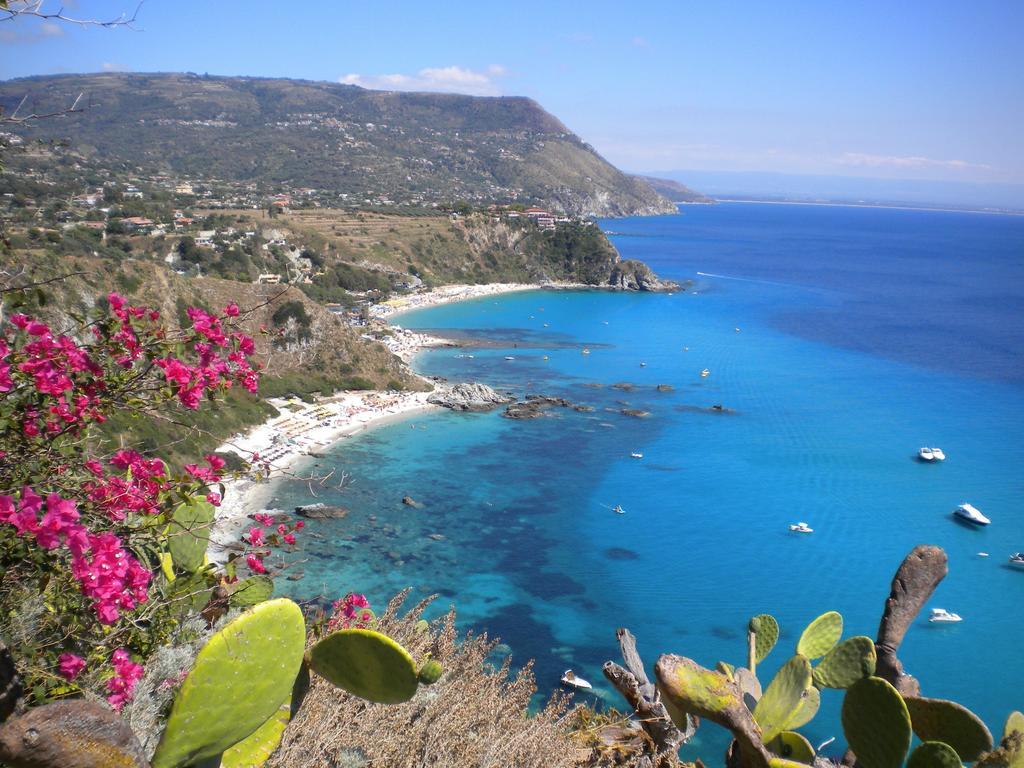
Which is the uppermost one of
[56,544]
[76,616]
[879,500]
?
[56,544]

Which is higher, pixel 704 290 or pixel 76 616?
pixel 76 616

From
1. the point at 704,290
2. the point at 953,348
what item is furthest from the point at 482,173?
the point at 953,348

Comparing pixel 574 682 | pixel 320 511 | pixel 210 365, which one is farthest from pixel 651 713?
pixel 320 511

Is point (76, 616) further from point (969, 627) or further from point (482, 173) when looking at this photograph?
point (482, 173)

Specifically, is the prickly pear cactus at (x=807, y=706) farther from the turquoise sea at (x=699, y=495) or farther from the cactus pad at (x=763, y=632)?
the turquoise sea at (x=699, y=495)

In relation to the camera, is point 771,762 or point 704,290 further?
Result: point 704,290

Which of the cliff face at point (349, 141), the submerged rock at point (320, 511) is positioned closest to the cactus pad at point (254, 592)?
the submerged rock at point (320, 511)
